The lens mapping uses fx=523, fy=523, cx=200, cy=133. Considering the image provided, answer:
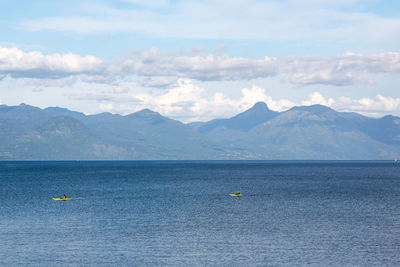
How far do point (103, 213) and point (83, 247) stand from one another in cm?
3949

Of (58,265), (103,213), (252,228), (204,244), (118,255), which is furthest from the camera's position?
(103,213)

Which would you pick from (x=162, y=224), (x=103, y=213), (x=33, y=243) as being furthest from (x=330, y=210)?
(x=33, y=243)

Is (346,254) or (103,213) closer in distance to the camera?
(346,254)

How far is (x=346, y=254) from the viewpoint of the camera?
74438mm

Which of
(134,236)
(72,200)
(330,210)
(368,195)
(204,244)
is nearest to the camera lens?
(204,244)

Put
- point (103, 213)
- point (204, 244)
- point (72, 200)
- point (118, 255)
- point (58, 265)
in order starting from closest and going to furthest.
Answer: point (58, 265) < point (118, 255) < point (204, 244) < point (103, 213) < point (72, 200)

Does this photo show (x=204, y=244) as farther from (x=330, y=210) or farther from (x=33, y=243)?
(x=330, y=210)

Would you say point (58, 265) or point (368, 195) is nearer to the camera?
point (58, 265)

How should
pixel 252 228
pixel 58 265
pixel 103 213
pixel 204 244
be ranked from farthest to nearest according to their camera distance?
1. pixel 103 213
2. pixel 252 228
3. pixel 204 244
4. pixel 58 265

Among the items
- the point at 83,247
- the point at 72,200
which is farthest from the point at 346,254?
the point at 72,200

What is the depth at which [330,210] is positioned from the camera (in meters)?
125

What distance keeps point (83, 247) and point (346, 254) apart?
38.3 meters

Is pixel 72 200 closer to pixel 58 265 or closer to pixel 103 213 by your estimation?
pixel 103 213

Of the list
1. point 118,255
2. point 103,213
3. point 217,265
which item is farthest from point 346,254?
point 103,213
